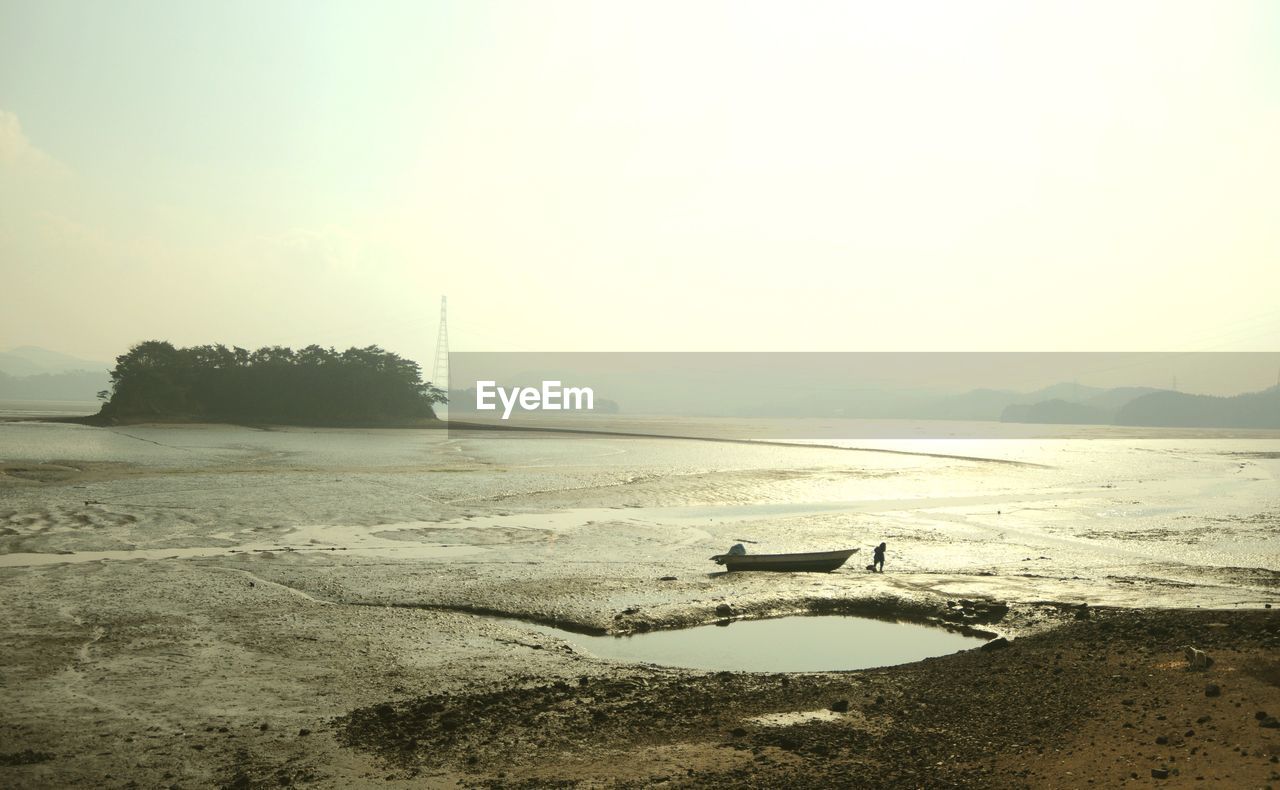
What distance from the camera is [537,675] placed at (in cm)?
1282

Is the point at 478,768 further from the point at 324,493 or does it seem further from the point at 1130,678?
the point at 324,493

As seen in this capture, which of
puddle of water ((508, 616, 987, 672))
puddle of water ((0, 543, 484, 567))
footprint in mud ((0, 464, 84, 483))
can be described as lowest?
puddle of water ((508, 616, 987, 672))

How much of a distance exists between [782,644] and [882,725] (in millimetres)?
4917

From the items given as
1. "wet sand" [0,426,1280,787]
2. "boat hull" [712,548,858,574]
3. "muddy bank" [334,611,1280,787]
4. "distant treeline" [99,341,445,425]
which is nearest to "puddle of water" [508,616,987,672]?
"wet sand" [0,426,1280,787]

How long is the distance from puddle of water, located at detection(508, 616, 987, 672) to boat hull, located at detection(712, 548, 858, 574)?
481 cm

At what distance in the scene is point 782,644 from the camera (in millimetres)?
15172

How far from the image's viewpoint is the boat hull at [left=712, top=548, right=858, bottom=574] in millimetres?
22031

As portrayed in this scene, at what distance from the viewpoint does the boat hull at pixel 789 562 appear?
22.0m

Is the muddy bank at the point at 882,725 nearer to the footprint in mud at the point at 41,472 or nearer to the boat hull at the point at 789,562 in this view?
the boat hull at the point at 789,562

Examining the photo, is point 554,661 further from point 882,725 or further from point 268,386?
point 268,386

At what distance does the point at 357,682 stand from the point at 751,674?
558 cm

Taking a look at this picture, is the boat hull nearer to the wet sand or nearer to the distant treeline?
the wet sand

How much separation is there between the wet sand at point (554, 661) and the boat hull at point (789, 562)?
63 cm

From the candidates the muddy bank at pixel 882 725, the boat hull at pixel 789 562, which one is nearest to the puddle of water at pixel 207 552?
the boat hull at pixel 789 562
